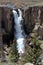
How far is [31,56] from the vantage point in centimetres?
3066

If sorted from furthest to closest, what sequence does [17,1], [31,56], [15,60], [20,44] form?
[17,1]
[20,44]
[15,60]
[31,56]

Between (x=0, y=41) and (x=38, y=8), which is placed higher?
(x=38, y=8)

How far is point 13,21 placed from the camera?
52.2 m

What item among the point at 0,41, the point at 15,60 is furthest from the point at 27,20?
the point at 15,60

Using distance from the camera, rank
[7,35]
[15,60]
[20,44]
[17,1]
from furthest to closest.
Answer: [17,1]
[7,35]
[20,44]
[15,60]

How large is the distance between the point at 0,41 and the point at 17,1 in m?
14.0

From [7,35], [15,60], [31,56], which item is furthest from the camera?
[7,35]

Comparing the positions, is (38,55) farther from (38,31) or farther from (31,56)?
(38,31)

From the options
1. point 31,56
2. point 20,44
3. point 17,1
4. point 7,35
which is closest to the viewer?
point 31,56

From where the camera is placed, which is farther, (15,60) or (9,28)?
(9,28)

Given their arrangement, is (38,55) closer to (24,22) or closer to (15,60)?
(15,60)

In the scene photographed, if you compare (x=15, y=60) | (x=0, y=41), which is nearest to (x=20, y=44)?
(x=0, y=41)

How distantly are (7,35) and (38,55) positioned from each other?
1944 cm

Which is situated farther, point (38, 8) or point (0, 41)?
point (38, 8)
